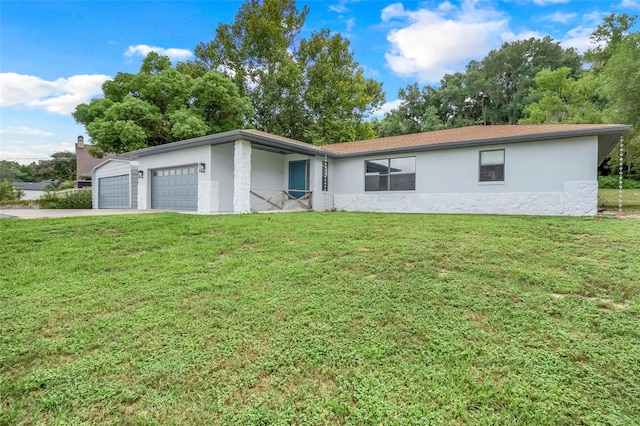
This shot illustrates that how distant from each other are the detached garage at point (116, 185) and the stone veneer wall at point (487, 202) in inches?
379

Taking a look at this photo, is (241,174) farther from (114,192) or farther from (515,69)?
(515,69)

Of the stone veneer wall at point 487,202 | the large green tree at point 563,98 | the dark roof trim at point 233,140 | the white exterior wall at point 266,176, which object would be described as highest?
the large green tree at point 563,98

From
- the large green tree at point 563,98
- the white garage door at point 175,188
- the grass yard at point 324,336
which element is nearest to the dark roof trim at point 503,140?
the grass yard at point 324,336

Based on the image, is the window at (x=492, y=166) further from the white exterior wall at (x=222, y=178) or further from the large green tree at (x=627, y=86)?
the white exterior wall at (x=222, y=178)

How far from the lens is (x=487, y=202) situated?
10.9 metres

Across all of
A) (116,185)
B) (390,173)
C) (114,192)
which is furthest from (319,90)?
(114,192)

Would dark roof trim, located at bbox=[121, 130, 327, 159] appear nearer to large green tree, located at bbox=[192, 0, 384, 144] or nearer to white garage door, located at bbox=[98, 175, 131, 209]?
white garage door, located at bbox=[98, 175, 131, 209]

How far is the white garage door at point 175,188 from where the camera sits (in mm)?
12391

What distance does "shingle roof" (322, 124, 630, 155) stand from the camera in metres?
9.17

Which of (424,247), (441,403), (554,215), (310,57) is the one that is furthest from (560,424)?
(310,57)

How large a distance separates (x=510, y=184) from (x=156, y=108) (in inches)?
726

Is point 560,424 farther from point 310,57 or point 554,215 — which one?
point 310,57

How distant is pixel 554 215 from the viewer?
31.6 feet

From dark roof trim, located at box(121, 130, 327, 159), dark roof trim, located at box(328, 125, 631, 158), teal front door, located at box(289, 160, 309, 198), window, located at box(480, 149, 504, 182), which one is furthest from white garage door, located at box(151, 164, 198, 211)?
window, located at box(480, 149, 504, 182)
